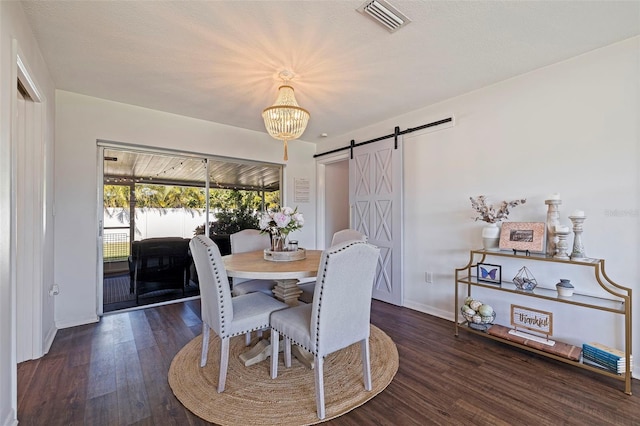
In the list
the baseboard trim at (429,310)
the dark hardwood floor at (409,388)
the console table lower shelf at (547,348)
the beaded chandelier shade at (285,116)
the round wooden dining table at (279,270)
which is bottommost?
the dark hardwood floor at (409,388)

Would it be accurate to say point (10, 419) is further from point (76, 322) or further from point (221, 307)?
point (76, 322)

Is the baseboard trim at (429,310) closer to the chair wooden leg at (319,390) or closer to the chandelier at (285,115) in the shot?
the chair wooden leg at (319,390)

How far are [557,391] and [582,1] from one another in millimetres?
Result: 2424

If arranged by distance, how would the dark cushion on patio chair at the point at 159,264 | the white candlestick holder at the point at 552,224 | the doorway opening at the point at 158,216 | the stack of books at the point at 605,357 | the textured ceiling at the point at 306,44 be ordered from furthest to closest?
the dark cushion on patio chair at the point at 159,264
the doorway opening at the point at 158,216
the white candlestick holder at the point at 552,224
the stack of books at the point at 605,357
the textured ceiling at the point at 306,44

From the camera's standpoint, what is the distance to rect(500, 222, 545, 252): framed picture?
2.29 meters

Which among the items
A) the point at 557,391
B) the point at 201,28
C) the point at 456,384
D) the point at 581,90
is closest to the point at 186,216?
the point at 201,28

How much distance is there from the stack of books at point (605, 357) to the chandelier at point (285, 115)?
2.76 meters

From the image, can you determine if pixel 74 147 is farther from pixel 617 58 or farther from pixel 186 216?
pixel 617 58

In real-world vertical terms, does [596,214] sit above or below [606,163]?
below

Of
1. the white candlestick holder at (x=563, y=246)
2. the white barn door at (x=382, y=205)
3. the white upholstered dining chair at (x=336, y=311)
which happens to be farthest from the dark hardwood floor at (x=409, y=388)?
the white barn door at (x=382, y=205)

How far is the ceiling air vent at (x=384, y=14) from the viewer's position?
168cm

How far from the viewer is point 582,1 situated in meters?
1.66

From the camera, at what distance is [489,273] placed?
2.63 meters

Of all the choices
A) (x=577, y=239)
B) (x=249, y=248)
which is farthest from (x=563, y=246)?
(x=249, y=248)
